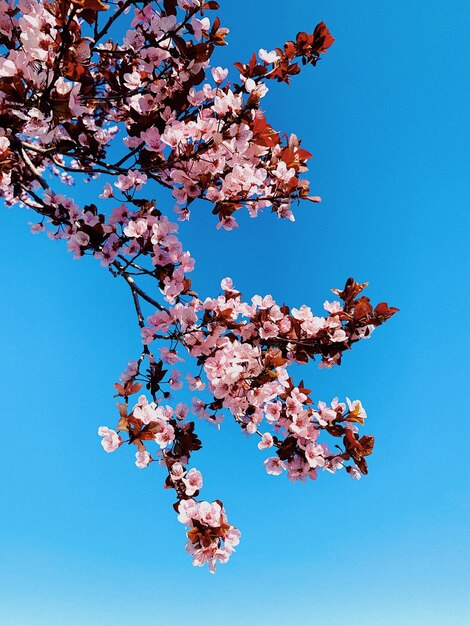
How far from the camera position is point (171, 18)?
11.0 ft

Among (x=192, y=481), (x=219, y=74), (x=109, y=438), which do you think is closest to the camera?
(x=109, y=438)

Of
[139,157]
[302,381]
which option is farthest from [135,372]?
[139,157]

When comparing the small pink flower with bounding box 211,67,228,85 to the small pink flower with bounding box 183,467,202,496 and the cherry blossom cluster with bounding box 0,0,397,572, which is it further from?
the small pink flower with bounding box 183,467,202,496

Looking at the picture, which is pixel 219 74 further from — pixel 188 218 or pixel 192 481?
pixel 192 481

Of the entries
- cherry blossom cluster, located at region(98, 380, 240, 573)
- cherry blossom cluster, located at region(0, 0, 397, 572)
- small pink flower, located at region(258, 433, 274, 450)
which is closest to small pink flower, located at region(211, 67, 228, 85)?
cherry blossom cluster, located at region(0, 0, 397, 572)

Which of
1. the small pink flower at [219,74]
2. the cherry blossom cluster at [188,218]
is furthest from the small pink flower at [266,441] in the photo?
the small pink flower at [219,74]

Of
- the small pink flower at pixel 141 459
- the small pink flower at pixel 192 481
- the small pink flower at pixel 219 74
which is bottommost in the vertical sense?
the small pink flower at pixel 192 481

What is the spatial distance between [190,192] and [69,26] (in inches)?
58.2

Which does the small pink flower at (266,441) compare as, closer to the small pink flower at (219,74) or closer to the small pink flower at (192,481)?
the small pink flower at (192,481)

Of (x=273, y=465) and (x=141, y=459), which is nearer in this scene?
(x=141, y=459)

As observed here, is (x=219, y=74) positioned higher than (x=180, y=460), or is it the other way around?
(x=219, y=74)

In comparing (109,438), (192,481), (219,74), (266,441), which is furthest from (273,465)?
(219,74)

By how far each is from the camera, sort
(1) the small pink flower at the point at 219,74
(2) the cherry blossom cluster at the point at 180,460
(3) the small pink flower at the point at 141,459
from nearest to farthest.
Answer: (2) the cherry blossom cluster at the point at 180,460
(3) the small pink flower at the point at 141,459
(1) the small pink flower at the point at 219,74

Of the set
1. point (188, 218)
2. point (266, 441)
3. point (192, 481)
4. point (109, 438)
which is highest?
point (188, 218)
